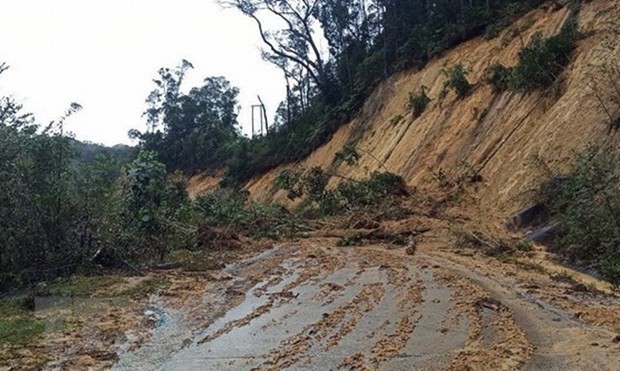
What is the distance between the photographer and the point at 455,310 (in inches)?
320

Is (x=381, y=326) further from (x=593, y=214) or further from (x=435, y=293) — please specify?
(x=593, y=214)

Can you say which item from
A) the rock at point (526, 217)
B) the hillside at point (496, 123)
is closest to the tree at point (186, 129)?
the hillside at point (496, 123)

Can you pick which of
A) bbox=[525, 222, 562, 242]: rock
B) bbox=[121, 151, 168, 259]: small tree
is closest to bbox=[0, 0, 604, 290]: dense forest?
bbox=[121, 151, 168, 259]: small tree

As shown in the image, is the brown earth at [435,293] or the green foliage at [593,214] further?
the green foliage at [593,214]

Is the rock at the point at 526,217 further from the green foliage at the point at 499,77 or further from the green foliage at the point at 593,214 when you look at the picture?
the green foliage at the point at 499,77

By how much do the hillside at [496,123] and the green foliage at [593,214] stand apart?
2.66 m

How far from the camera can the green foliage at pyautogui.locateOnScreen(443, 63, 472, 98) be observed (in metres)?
22.4

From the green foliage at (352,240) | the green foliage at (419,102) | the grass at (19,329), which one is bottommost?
the green foliage at (352,240)

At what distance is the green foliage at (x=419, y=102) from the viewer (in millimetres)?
25562

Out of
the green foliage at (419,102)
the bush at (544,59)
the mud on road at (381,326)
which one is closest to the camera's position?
the mud on road at (381,326)

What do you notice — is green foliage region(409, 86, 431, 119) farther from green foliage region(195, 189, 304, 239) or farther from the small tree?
the small tree

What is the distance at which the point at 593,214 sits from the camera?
402 inches

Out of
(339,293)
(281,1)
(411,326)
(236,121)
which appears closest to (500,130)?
(339,293)

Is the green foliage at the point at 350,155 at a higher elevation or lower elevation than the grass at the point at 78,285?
higher
